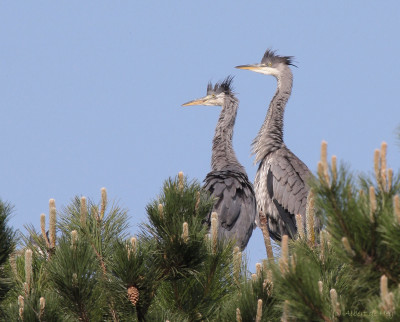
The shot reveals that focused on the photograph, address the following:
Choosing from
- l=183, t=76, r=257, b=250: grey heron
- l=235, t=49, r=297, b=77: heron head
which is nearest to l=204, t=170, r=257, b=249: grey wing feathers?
l=183, t=76, r=257, b=250: grey heron

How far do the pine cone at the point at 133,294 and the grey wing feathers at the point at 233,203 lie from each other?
4279 mm

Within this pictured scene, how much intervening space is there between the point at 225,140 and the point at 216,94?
1.59 metres

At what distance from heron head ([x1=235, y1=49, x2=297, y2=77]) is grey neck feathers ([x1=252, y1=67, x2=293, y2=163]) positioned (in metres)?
0.42

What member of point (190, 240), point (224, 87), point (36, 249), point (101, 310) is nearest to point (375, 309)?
point (190, 240)

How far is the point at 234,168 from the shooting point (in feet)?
35.3

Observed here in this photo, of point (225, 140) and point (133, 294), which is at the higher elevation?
point (225, 140)

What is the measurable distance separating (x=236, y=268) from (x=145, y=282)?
2.26 ft

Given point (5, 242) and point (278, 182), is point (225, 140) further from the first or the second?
point (5, 242)

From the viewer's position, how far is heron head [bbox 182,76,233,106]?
13.2m

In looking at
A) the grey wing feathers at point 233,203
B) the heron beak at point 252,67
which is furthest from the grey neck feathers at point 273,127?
the grey wing feathers at point 233,203

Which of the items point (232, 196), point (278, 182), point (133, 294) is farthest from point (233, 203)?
point (133, 294)

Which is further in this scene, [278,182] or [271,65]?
[271,65]

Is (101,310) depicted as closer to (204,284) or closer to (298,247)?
(204,284)

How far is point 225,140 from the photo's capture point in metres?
12.0
